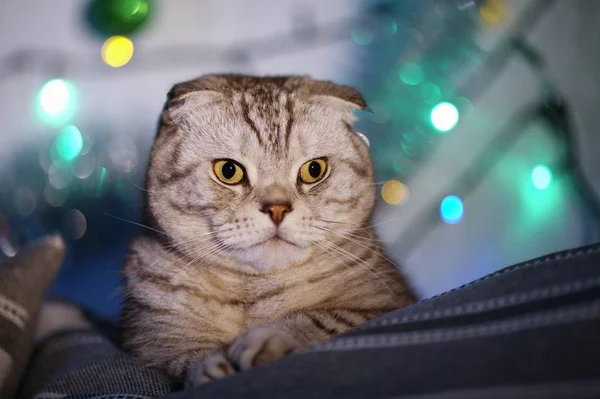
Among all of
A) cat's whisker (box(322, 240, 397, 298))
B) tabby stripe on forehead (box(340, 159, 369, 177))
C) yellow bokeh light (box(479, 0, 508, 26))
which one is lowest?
cat's whisker (box(322, 240, 397, 298))

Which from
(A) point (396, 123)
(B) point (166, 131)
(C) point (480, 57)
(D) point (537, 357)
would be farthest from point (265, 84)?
(C) point (480, 57)

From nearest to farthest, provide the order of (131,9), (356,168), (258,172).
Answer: (258,172) < (356,168) < (131,9)

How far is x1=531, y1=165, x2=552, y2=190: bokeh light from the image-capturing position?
2.18 meters

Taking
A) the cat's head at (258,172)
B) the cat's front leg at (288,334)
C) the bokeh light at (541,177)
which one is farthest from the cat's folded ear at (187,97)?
the bokeh light at (541,177)

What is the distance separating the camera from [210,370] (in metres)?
0.88

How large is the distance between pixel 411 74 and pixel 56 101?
119cm

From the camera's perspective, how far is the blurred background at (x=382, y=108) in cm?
204

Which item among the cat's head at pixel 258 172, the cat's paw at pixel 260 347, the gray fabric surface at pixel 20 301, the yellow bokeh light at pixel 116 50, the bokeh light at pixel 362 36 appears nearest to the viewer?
the cat's paw at pixel 260 347

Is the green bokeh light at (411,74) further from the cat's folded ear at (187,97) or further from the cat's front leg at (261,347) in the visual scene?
the cat's front leg at (261,347)

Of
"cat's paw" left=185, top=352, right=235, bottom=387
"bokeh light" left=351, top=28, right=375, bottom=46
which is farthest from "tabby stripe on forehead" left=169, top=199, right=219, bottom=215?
"bokeh light" left=351, top=28, right=375, bottom=46

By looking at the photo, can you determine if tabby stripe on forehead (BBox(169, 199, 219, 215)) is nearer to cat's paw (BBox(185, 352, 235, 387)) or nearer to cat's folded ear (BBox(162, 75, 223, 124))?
cat's folded ear (BBox(162, 75, 223, 124))

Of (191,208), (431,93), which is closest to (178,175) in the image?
(191,208)

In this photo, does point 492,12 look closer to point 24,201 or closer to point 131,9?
point 131,9

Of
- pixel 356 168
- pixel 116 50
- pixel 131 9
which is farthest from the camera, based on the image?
pixel 116 50
